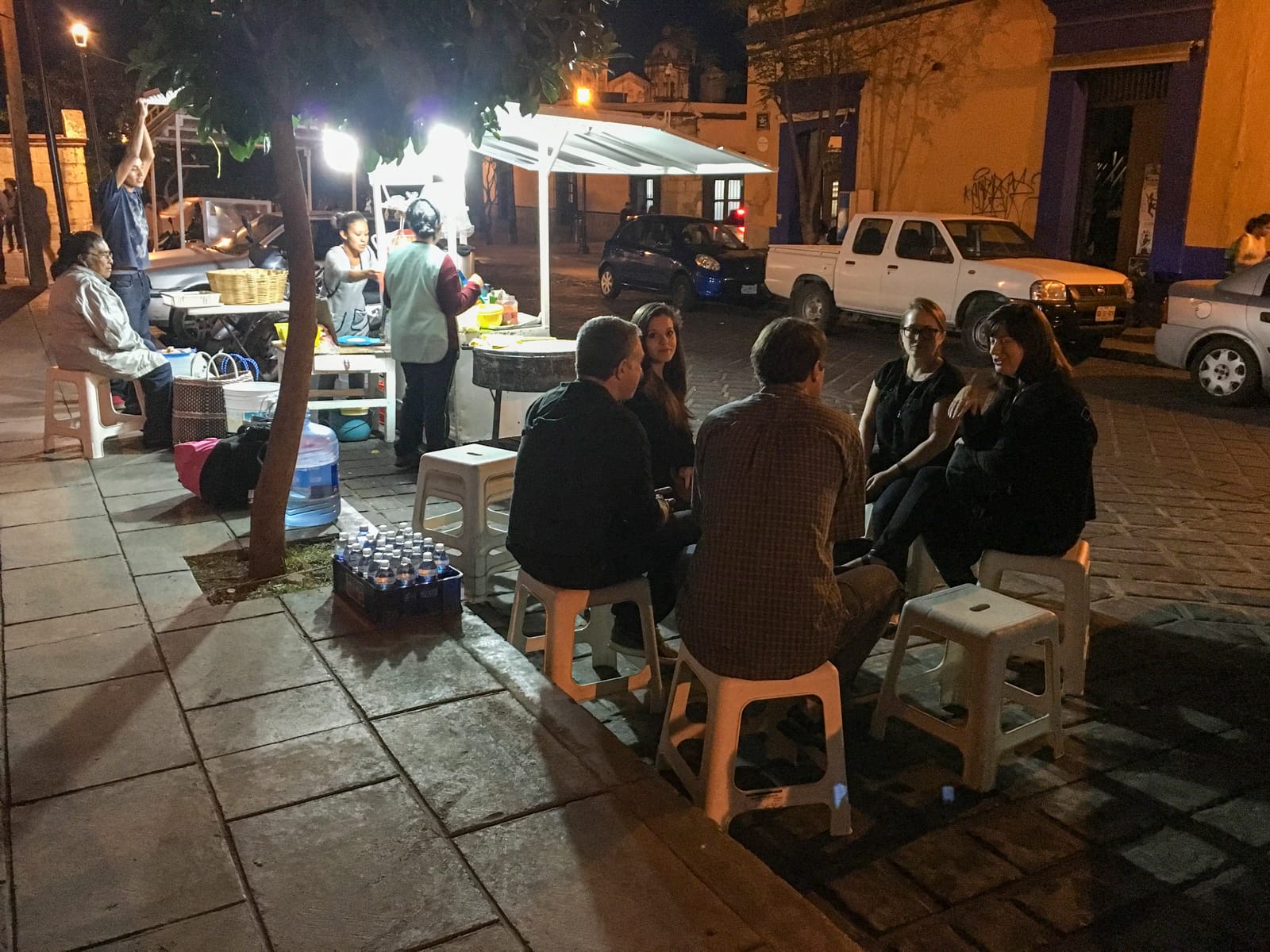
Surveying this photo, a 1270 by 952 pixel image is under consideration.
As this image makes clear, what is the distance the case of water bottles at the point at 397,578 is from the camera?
14.8 ft

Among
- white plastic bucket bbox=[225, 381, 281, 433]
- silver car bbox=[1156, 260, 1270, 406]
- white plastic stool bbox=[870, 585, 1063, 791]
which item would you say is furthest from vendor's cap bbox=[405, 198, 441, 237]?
silver car bbox=[1156, 260, 1270, 406]

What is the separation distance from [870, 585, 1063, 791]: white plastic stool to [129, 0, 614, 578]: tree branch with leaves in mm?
2801

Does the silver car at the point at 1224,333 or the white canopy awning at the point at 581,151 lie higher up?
the white canopy awning at the point at 581,151

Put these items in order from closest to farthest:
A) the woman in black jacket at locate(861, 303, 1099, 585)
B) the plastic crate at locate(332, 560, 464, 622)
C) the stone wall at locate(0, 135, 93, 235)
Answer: the woman in black jacket at locate(861, 303, 1099, 585)
the plastic crate at locate(332, 560, 464, 622)
the stone wall at locate(0, 135, 93, 235)

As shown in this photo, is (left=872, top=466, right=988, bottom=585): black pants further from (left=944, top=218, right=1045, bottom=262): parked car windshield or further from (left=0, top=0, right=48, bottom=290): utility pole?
(left=0, top=0, right=48, bottom=290): utility pole

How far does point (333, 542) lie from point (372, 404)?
8.55 feet

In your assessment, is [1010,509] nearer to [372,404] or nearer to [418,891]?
[418,891]

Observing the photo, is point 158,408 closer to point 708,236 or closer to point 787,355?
point 787,355

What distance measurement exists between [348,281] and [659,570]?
17.6ft

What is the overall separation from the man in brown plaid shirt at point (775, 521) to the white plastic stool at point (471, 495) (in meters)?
2.07

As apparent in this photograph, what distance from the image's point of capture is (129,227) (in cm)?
902

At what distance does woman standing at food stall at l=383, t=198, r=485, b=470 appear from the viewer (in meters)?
7.25

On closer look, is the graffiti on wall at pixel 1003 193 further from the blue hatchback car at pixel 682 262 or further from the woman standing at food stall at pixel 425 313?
the woman standing at food stall at pixel 425 313

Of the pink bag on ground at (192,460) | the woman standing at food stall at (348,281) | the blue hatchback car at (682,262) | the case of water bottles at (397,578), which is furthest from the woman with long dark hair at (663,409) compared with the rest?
the blue hatchback car at (682,262)
